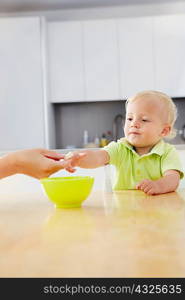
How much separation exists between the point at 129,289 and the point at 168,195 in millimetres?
747

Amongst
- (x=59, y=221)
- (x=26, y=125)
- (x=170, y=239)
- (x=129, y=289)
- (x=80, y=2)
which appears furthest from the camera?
(x=80, y=2)

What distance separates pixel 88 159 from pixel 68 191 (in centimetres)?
43

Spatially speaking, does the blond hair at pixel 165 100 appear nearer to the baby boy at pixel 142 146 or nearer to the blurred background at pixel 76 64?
the baby boy at pixel 142 146

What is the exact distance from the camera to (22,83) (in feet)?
13.9

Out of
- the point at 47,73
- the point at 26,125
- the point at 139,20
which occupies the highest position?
the point at 139,20

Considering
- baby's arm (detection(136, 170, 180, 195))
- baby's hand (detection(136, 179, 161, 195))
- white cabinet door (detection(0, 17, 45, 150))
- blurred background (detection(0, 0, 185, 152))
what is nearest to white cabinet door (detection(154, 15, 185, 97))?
blurred background (detection(0, 0, 185, 152))

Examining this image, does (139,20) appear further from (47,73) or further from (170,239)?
(170,239)

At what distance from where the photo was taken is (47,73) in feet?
14.1

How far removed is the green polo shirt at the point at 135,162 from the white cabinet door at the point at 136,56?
111 inches

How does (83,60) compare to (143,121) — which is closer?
(143,121)

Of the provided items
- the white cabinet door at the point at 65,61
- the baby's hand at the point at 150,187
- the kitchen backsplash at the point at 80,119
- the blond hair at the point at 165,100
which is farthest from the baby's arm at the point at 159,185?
the kitchen backsplash at the point at 80,119

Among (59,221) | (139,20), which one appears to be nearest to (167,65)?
(139,20)

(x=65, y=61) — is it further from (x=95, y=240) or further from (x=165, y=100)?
(x=95, y=240)

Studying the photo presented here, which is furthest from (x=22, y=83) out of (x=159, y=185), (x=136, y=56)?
(x=159, y=185)
